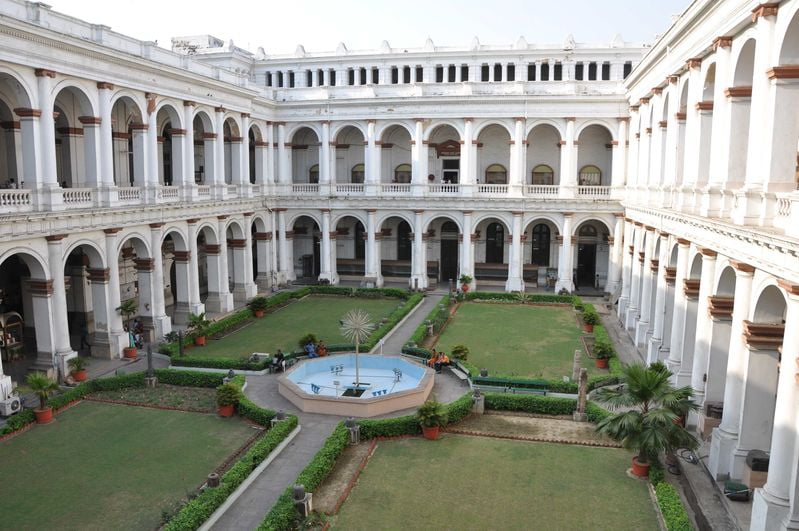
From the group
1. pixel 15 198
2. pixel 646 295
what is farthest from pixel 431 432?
pixel 15 198

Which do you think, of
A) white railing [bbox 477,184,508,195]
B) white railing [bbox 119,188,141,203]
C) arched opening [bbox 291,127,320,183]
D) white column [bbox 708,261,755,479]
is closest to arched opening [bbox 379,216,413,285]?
arched opening [bbox 291,127,320,183]

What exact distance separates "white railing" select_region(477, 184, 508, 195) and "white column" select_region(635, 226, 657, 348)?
13.6 metres

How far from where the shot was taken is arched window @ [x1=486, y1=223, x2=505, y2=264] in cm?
4578

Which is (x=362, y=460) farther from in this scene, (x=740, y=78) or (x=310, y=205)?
(x=310, y=205)

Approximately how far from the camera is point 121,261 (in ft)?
109

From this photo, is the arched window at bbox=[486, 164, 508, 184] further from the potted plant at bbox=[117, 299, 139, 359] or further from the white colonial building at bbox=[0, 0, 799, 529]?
the potted plant at bbox=[117, 299, 139, 359]

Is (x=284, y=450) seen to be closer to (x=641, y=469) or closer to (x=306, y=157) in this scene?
(x=641, y=469)

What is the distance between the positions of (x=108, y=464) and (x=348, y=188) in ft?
92.4

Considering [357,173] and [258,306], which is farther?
[357,173]

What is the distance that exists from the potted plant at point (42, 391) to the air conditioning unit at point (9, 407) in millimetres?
855

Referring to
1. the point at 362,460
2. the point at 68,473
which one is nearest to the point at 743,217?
the point at 362,460

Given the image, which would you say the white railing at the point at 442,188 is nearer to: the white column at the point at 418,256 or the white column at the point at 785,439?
the white column at the point at 418,256

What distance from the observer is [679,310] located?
22016mm

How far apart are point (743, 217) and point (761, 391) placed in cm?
414
